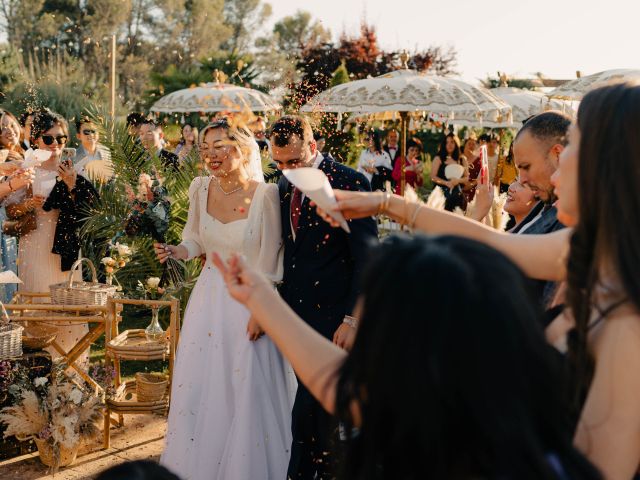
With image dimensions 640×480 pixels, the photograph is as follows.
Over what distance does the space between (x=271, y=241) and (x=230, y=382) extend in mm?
838

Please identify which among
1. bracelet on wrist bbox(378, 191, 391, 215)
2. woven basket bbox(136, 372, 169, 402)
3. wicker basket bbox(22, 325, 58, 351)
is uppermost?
bracelet on wrist bbox(378, 191, 391, 215)

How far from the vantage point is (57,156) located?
17.0 ft

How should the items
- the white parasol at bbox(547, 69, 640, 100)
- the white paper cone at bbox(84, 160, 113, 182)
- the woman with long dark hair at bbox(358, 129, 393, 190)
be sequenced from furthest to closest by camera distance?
the woman with long dark hair at bbox(358, 129, 393, 190)
the white parasol at bbox(547, 69, 640, 100)
the white paper cone at bbox(84, 160, 113, 182)

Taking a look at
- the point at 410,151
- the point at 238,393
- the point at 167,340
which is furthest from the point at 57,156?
the point at 410,151

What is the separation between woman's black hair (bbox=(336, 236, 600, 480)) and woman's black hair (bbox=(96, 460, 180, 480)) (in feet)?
1.74

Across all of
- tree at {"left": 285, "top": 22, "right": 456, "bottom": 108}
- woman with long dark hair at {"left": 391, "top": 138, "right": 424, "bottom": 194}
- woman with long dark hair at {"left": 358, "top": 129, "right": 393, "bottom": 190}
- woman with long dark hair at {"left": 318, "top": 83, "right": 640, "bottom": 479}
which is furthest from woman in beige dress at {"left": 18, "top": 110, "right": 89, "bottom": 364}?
tree at {"left": 285, "top": 22, "right": 456, "bottom": 108}

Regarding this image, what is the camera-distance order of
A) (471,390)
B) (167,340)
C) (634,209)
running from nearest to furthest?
1. (471,390)
2. (634,209)
3. (167,340)

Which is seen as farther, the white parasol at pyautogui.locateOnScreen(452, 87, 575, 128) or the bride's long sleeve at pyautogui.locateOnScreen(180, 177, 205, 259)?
the white parasol at pyautogui.locateOnScreen(452, 87, 575, 128)

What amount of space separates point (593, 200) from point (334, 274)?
2281 millimetres

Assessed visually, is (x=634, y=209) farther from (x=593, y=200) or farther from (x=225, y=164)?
(x=225, y=164)

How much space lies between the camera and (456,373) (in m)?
1.05

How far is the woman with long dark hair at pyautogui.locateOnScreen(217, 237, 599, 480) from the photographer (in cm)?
105

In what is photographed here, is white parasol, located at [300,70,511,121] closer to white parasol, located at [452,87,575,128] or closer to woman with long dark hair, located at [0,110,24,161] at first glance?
woman with long dark hair, located at [0,110,24,161]

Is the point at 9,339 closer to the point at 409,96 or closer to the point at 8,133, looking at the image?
the point at 8,133
